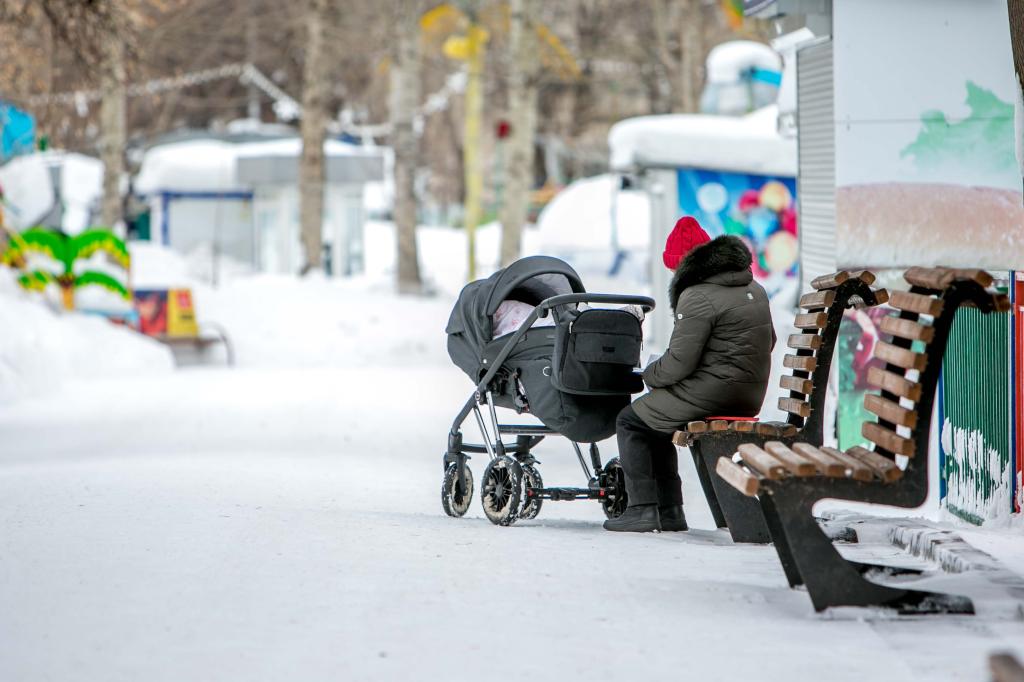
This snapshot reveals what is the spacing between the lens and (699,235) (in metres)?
7.26

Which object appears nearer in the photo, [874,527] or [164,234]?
[874,527]

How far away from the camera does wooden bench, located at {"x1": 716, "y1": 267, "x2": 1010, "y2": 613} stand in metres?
5.17

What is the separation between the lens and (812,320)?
22.4 feet

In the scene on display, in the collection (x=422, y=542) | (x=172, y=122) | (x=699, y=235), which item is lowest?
(x=422, y=542)

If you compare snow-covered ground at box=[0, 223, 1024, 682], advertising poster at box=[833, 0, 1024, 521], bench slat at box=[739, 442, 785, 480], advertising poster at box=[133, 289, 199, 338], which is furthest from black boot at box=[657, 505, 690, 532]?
advertising poster at box=[133, 289, 199, 338]

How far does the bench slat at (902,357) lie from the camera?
17.0 feet

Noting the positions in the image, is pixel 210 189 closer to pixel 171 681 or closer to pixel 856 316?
pixel 856 316

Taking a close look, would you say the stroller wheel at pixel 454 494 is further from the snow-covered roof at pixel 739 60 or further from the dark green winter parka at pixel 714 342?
the snow-covered roof at pixel 739 60

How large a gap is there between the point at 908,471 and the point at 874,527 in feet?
6.05

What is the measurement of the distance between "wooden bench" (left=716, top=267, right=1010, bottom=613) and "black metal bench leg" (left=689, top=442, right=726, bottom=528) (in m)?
1.75

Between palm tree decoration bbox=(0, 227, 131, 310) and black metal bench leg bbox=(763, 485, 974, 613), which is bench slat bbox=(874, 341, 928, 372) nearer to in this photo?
black metal bench leg bbox=(763, 485, 974, 613)

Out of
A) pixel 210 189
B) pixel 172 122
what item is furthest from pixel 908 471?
pixel 172 122

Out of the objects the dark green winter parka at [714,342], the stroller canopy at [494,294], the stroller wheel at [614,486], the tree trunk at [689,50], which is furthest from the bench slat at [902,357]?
the tree trunk at [689,50]

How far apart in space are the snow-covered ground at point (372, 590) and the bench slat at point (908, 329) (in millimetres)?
878
